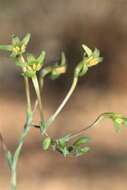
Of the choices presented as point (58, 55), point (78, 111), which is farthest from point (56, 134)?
point (58, 55)

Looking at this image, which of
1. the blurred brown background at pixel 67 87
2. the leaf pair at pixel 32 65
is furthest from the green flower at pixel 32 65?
the blurred brown background at pixel 67 87

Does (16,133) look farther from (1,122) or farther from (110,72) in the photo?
(110,72)

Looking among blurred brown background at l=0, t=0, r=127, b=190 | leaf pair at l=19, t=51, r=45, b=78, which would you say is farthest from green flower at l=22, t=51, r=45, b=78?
blurred brown background at l=0, t=0, r=127, b=190

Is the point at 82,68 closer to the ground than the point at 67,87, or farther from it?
farther from it

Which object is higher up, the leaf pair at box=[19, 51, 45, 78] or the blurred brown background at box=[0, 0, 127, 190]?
the leaf pair at box=[19, 51, 45, 78]

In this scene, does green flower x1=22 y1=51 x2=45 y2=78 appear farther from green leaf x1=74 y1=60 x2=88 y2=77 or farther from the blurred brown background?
the blurred brown background

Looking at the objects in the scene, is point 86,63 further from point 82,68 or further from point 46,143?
point 46,143

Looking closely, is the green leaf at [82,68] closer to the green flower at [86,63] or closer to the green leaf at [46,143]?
the green flower at [86,63]

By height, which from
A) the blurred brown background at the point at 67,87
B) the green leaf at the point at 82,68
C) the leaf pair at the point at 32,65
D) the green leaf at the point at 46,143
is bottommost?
the blurred brown background at the point at 67,87

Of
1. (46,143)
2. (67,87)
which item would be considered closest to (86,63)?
(46,143)
